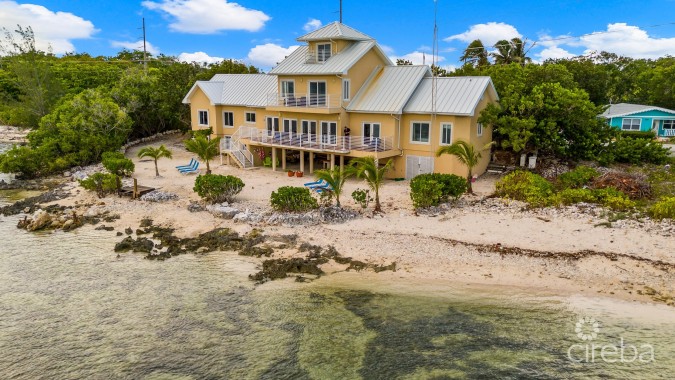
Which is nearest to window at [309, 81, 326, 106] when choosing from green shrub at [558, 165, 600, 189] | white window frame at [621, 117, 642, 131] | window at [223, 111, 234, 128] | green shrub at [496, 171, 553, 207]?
window at [223, 111, 234, 128]

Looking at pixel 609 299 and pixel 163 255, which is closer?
pixel 609 299

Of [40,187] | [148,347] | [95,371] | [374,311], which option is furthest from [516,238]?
[40,187]

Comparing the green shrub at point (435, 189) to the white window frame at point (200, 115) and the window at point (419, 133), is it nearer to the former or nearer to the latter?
the window at point (419, 133)

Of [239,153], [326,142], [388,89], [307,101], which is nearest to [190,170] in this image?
[239,153]

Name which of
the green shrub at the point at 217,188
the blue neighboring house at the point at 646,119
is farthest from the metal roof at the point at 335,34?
the blue neighboring house at the point at 646,119

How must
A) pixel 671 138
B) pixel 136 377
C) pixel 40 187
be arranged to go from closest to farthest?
pixel 136 377 < pixel 40 187 < pixel 671 138

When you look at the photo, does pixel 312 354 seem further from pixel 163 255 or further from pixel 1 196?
pixel 1 196
